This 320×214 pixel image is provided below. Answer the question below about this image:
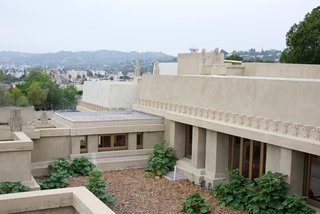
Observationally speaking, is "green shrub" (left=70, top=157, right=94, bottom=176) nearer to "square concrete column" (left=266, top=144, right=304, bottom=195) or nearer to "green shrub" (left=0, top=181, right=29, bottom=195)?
"green shrub" (left=0, top=181, right=29, bottom=195)

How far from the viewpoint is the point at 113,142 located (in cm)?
2158

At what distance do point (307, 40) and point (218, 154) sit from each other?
20.1 metres

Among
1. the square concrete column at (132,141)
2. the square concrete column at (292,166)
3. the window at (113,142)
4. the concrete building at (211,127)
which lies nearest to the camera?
the square concrete column at (292,166)

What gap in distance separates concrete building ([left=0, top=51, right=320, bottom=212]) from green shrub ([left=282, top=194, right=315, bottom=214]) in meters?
0.97

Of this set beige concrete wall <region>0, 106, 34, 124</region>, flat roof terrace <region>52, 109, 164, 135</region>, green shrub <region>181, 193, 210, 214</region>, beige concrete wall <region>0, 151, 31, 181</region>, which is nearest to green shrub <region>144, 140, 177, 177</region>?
flat roof terrace <region>52, 109, 164, 135</region>

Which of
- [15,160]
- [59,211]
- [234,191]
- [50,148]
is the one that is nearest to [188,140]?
[234,191]

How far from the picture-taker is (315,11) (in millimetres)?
34438

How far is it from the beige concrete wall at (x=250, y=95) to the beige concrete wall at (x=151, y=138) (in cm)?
192

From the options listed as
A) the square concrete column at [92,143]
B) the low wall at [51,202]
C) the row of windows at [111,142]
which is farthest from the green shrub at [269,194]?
the square concrete column at [92,143]

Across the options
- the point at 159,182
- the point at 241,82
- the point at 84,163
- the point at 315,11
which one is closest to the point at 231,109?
the point at 241,82

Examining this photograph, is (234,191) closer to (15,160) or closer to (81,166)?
(81,166)

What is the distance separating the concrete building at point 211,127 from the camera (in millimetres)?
14469

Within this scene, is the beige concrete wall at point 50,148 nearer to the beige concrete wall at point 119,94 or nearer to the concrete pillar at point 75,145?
the concrete pillar at point 75,145

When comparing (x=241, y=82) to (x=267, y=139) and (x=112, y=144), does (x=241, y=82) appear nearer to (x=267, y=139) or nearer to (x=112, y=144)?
(x=267, y=139)
